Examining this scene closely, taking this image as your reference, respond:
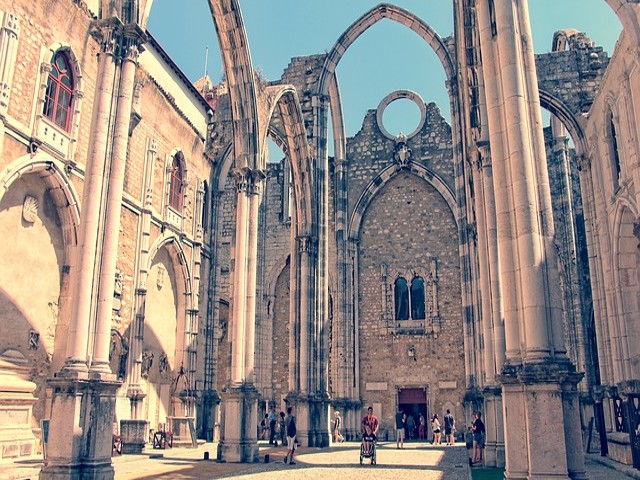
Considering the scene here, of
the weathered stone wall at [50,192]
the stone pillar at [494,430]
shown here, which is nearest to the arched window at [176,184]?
the weathered stone wall at [50,192]

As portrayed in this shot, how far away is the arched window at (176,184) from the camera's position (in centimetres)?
2061

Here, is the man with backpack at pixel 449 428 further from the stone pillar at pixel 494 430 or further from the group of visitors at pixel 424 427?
the stone pillar at pixel 494 430

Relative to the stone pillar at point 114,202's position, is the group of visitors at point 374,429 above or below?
below

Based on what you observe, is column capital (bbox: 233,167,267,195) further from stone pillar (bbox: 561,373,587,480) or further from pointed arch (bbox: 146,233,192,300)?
stone pillar (bbox: 561,373,587,480)

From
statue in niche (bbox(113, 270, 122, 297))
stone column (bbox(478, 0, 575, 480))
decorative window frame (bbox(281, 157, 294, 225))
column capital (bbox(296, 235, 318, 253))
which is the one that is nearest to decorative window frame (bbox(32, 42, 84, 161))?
statue in niche (bbox(113, 270, 122, 297))

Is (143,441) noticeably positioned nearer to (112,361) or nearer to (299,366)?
(112,361)

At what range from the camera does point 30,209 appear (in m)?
13.4

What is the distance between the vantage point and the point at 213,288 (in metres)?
Answer: 22.2

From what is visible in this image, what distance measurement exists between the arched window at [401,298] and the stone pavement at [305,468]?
382 inches

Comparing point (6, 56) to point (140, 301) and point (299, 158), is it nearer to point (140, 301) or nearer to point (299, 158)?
point (140, 301)

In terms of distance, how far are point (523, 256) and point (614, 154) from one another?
34.7ft

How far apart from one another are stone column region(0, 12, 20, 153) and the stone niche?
4.49 metres

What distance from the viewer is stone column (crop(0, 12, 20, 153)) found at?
1198 centimetres

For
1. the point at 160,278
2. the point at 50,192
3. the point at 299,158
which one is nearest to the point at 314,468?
the point at 50,192
